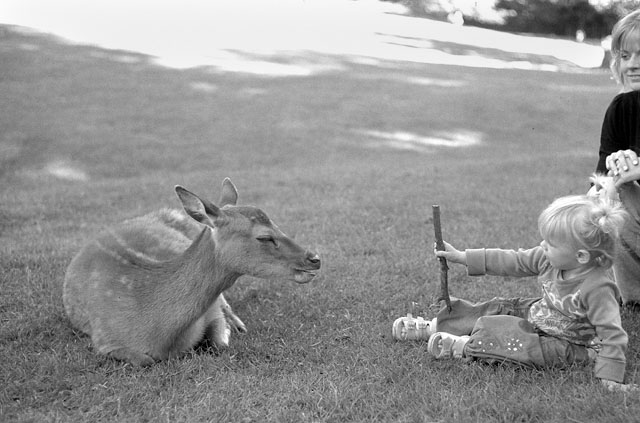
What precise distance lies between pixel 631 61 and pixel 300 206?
4.49 m

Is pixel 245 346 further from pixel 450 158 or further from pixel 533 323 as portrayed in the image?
pixel 450 158

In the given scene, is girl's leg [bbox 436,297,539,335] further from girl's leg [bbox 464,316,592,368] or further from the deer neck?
the deer neck

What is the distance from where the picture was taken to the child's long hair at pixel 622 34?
4316 mm

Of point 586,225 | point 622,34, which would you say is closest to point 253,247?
point 586,225

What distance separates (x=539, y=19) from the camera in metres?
36.8

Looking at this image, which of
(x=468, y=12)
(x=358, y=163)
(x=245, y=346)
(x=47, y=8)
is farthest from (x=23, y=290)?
(x=468, y=12)

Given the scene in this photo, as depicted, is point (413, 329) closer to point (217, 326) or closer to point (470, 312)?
point (470, 312)

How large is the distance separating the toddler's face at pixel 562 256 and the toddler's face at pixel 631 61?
148cm

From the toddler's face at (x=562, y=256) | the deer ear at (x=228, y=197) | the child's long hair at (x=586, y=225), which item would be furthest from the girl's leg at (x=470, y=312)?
the deer ear at (x=228, y=197)

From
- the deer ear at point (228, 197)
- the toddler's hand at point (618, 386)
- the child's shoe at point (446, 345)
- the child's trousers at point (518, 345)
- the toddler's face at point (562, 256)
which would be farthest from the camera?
the deer ear at point (228, 197)

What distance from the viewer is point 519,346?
12.5ft

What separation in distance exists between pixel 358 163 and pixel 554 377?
28.7ft

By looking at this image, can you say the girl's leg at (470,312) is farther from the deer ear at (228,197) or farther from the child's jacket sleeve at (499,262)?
the deer ear at (228,197)

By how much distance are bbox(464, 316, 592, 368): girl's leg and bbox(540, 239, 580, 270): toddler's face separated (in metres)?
0.42
